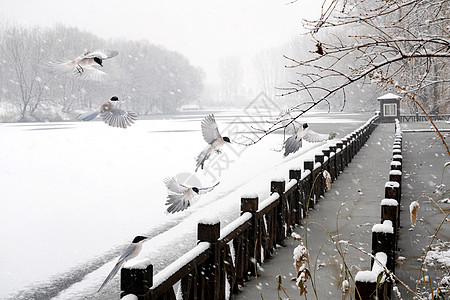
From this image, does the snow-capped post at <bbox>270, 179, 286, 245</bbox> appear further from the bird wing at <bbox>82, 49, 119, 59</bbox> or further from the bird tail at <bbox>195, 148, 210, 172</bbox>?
the bird wing at <bbox>82, 49, 119, 59</bbox>

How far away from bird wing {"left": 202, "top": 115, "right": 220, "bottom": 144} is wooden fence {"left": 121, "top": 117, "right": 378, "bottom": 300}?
89 centimetres

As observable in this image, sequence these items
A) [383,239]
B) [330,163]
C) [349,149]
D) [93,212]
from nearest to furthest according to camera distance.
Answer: [383,239]
[93,212]
[330,163]
[349,149]

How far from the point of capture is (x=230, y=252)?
193 inches

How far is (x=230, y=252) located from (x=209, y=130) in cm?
264

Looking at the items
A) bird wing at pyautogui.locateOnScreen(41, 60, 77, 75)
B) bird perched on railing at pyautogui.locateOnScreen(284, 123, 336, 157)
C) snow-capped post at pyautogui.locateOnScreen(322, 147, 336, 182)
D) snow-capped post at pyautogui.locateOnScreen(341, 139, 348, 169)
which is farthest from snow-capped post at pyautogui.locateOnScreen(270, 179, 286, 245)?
snow-capped post at pyautogui.locateOnScreen(341, 139, 348, 169)

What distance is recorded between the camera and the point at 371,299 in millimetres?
2701

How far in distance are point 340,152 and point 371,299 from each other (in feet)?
35.9

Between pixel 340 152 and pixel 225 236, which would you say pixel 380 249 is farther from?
pixel 340 152

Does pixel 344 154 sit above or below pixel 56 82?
below

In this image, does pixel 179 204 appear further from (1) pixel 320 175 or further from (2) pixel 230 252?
(1) pixel 320 175

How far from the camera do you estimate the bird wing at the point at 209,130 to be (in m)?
2.49

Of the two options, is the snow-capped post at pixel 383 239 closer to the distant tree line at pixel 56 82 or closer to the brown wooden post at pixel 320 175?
the distant tree line at pixel 56 82

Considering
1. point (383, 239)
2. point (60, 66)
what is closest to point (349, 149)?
point (383, 239)

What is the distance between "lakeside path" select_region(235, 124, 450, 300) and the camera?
5211 mm
